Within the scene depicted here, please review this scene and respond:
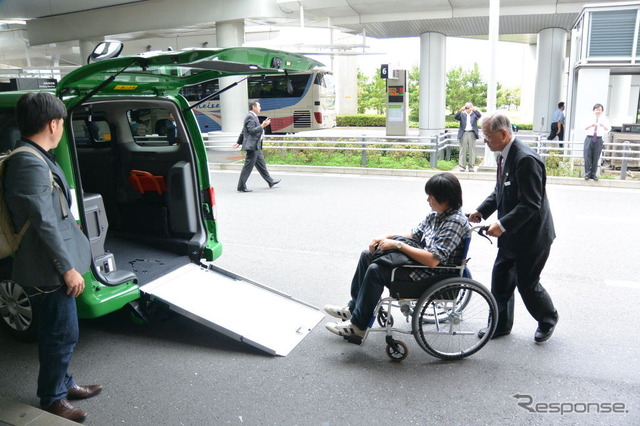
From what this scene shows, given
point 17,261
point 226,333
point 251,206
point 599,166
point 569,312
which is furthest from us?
point 599,166

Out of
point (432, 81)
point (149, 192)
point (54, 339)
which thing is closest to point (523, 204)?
point (54, 339)

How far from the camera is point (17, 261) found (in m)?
3.25

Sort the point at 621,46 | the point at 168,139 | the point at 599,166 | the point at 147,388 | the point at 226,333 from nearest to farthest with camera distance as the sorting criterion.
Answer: the point at 147,388 → the point at 226,333 → the point at 168,139 → the point at 599,166 → the point at 621,46

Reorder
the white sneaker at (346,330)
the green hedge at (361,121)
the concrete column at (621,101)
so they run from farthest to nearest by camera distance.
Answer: the green hedge at (361,121) < the concrete column at (621,101) < the white sneaker at (346,330)

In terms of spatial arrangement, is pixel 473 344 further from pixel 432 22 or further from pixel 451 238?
pixel 432 22

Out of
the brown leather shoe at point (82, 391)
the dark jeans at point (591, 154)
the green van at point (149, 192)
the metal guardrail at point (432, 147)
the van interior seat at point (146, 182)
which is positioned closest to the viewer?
the brown leather shoe at point (82, 391)

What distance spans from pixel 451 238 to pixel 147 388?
2414mm

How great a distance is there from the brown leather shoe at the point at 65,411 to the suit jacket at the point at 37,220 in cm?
81

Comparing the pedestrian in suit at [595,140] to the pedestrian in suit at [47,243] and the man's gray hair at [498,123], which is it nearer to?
the man's gray hair at [498,123]

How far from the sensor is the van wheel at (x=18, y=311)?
4359mm

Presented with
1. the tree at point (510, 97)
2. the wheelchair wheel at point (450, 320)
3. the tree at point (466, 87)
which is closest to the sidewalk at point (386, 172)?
the wheelchair wheel at point (450, 320)

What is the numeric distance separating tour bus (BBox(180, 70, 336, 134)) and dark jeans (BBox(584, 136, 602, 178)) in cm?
1371

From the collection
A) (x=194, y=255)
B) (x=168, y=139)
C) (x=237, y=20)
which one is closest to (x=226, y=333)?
(x=194, y=255)

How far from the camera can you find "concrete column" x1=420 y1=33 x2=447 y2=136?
66.7ft
